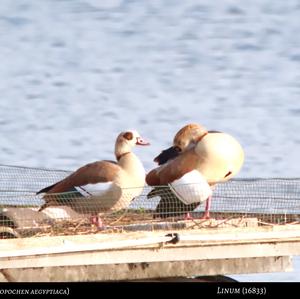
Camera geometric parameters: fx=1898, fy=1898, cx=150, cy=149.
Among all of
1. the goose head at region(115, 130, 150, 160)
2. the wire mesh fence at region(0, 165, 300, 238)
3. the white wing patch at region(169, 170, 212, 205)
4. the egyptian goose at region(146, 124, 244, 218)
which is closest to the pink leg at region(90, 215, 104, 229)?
the wire mesh fence at region(0, 165, 300, 238)

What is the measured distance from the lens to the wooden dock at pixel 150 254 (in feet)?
41.4

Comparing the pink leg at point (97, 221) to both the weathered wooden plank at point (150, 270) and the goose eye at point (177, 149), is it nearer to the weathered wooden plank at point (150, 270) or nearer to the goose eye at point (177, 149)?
the weathered wooden plank at point (150, 270)

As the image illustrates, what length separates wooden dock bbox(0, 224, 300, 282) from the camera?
12.6 metres

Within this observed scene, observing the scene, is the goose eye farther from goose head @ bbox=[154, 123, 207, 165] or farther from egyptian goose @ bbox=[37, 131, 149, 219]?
egyptian goose @ bbox=[37, 131, 149, 219]

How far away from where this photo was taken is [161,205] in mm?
13844

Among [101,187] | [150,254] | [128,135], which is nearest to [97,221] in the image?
[101,187]

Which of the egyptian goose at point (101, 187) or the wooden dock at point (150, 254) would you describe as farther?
the egyptian goose at point (101, 187)

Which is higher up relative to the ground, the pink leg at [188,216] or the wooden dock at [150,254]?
the pink leg at [188,216]

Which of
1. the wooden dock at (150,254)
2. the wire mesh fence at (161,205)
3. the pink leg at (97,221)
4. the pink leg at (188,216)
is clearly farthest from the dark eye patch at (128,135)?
the wooden dock at (150,254)

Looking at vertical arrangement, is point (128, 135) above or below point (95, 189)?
above

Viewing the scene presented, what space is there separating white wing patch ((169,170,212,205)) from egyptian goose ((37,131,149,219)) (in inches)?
10.9

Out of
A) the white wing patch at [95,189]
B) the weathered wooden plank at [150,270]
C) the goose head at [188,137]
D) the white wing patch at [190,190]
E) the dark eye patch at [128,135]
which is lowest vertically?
the weathered wooden plank at [150,270]

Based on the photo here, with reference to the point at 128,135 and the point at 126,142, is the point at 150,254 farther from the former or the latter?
the point at 128,135

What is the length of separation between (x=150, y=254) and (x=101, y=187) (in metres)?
1.13
